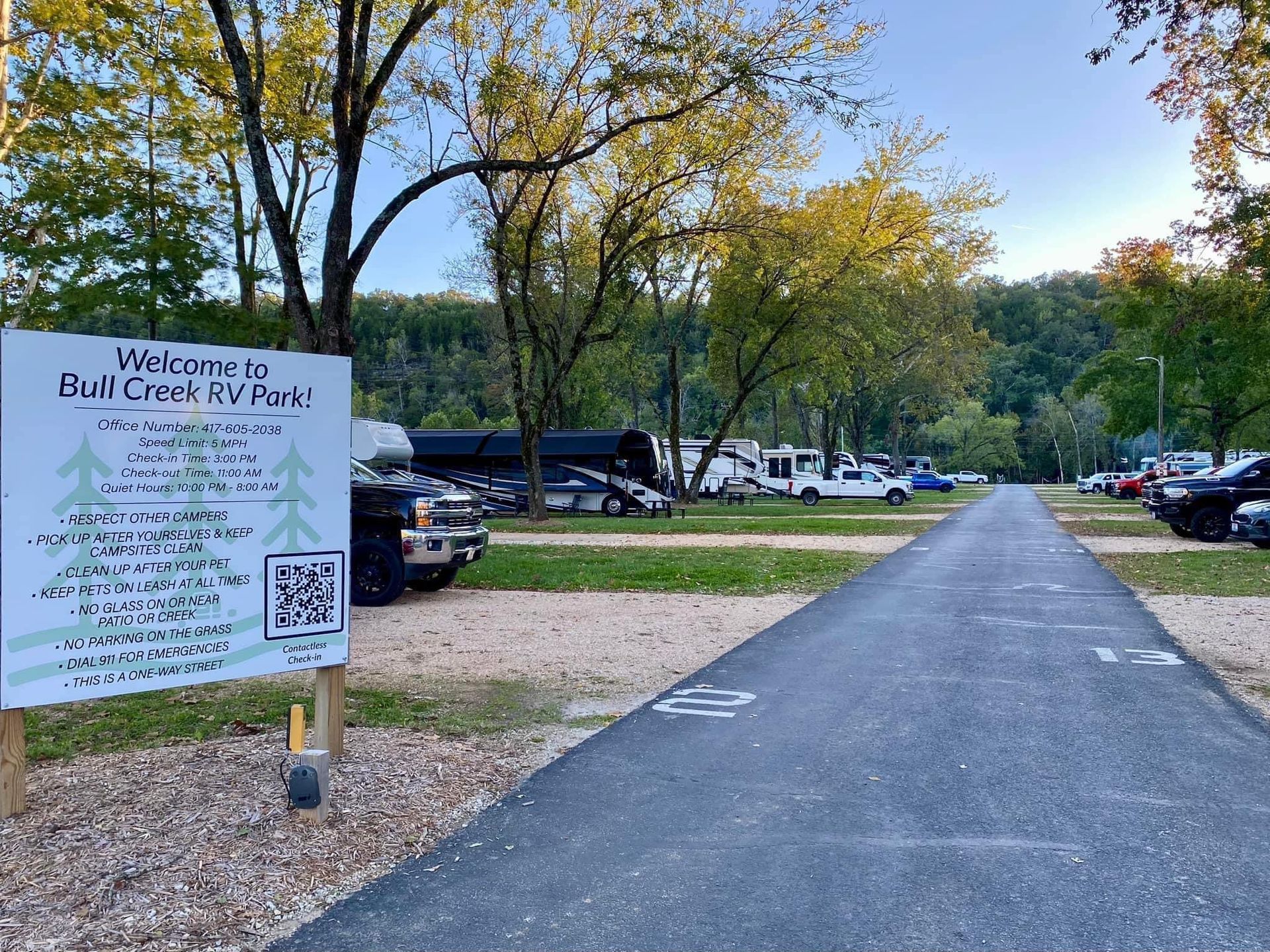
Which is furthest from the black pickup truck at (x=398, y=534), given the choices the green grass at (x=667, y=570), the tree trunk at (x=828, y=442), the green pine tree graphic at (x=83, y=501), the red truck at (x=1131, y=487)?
the red truck at (x=1131, y=487)

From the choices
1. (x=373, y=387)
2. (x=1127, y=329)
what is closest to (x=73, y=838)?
(x=1127, y=329)

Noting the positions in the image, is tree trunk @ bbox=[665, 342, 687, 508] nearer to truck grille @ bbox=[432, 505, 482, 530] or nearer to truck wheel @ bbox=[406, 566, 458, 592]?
truck wheel @ bbox=[406, 566, 458, 592]

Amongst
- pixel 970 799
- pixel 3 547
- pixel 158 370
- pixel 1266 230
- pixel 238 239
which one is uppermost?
pixel 1266 230

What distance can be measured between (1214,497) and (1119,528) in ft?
16.0

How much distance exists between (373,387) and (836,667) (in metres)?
82.5

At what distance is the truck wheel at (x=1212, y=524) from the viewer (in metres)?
21.1

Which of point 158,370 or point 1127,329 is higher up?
point 1127,329

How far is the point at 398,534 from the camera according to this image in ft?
36.8

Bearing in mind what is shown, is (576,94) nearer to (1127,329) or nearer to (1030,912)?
(1030,912)

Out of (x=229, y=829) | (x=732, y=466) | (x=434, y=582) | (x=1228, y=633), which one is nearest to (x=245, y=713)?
(x=229, y=829)

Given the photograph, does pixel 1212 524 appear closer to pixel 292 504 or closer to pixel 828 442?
pixel 292 504

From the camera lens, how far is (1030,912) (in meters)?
3.46

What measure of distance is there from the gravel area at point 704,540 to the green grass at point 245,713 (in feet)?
41.6

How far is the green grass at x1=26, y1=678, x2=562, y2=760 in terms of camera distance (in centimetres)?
571
